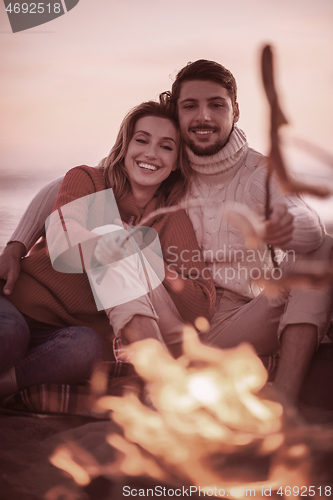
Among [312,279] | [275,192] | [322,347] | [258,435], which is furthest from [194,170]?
[258,435]

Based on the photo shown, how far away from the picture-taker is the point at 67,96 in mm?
1499

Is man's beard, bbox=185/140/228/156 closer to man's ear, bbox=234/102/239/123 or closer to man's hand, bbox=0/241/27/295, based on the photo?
man's ear, bbox=234/102/239/123

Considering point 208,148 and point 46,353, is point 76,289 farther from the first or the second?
point 208,148

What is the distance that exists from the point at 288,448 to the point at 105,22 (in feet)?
4.72

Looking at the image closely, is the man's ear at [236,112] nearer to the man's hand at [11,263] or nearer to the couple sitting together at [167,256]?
the couple sitting together at [167,256]

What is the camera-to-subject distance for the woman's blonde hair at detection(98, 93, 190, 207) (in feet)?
4.11

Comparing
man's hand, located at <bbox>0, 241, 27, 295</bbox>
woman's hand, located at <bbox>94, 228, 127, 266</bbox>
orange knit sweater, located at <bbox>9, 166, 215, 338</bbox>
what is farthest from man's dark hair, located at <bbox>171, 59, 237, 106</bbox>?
man's hand, located at <bbox>0, 241, 27, 295</bbox>

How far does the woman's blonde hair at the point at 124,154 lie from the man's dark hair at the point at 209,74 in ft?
0.33

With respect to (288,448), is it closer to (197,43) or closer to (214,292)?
(214,292)

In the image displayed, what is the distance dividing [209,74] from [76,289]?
76 centimetres

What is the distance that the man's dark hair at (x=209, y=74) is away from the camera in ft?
3.95

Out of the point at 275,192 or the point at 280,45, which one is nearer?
the point at 275,192

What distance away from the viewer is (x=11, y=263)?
1.15 metres

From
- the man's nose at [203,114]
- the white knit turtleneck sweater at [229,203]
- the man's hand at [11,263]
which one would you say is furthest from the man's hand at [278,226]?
the man's hand at [11,263]
